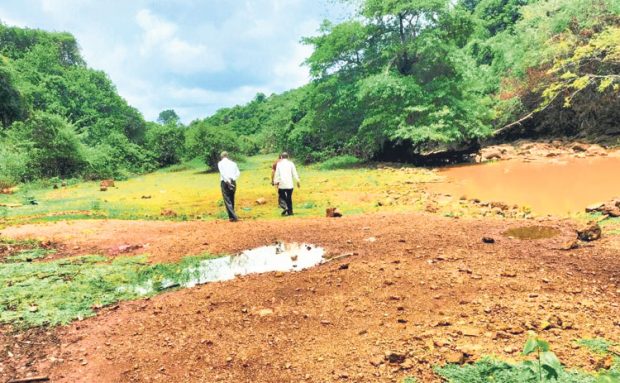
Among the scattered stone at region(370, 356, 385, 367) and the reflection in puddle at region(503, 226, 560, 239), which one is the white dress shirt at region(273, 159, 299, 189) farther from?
the scattered stone at region(370, 356, 385, 367)

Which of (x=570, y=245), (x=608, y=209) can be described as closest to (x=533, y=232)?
(x=570, y=245)

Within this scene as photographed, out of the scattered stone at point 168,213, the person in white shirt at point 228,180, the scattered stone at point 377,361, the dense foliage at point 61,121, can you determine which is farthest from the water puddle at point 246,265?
the dense foliage at point 61,121

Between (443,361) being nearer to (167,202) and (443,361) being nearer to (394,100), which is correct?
(167,202)

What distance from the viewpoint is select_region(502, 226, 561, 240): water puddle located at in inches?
266

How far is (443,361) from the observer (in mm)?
3516

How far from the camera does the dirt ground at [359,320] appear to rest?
3721 millimetres

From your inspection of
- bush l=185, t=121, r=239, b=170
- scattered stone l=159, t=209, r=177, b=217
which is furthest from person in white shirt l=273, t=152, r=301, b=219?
bush l=185, t=121, r=239, b=170

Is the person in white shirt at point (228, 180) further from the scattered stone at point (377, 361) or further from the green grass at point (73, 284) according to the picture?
the scattered stone at point (377, 361)

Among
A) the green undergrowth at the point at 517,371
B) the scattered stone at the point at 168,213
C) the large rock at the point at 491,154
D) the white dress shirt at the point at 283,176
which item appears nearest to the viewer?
the green undergrowth at the point at 517,371

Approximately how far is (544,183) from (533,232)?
800 centimetres

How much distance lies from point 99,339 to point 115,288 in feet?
5.59

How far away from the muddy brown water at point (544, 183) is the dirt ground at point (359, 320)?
4261mm

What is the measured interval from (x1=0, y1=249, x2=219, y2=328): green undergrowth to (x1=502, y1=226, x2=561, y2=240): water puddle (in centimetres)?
547

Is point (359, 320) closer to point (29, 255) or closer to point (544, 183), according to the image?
point (29, 255)
